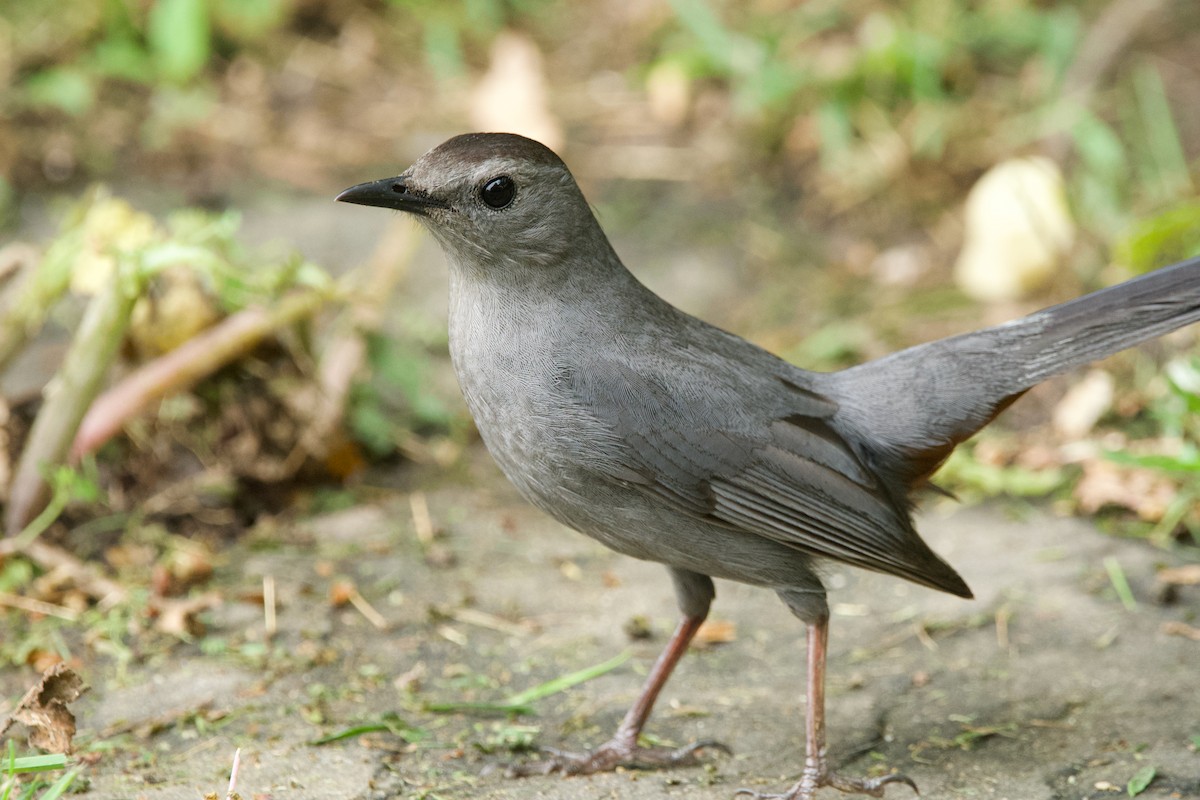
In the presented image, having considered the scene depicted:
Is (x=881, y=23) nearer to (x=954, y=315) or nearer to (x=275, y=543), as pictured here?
(x=954, y=315)

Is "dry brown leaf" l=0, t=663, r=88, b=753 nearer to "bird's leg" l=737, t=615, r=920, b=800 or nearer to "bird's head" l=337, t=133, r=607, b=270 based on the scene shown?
"bird's head" l=337, t=133, r=607, b=270

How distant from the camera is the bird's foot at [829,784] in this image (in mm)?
3381

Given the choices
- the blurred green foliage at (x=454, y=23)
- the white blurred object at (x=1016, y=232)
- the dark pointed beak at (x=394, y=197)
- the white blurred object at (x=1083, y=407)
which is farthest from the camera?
the blurred green foliage at (x=454, y=23)

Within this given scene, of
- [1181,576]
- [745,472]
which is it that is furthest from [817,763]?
[1181,576]

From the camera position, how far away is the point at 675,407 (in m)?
3.59

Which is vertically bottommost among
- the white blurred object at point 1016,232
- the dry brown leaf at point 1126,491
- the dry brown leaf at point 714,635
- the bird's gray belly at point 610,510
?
the dry brown leaf at point 714,635

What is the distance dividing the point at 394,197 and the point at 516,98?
4.73 m

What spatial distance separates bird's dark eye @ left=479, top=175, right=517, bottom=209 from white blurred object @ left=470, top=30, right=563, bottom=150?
12.8 ft

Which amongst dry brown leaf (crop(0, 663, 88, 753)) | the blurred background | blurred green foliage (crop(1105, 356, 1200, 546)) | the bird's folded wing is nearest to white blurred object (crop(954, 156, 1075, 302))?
the blurred background

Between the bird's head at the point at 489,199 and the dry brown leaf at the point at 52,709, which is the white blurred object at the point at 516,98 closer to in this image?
the bird's head at the point at 489,199

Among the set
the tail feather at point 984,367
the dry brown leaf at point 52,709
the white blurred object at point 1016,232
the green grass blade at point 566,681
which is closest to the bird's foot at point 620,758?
the green grass blade at point 566,681

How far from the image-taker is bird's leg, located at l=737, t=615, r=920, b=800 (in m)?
3.40

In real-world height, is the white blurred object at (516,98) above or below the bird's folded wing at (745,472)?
above

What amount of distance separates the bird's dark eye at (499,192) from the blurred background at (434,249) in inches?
48.5
